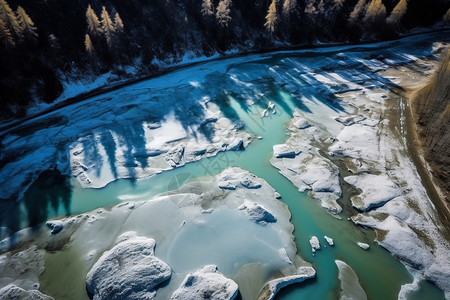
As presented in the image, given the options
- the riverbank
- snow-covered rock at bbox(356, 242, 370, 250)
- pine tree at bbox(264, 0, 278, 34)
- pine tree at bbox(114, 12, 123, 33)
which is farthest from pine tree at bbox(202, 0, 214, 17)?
snow-covered rock at bbox(356, 242, 370, 250)

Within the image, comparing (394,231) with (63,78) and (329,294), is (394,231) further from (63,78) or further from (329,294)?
(63,78)

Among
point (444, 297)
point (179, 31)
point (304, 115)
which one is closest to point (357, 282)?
point (444, 297)

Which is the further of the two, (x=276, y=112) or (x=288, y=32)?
(x=288, y=32)

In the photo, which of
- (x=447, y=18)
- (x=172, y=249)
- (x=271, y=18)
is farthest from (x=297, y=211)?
(x=447, y=18)

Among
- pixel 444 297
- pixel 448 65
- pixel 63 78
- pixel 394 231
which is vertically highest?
pixel 63 78

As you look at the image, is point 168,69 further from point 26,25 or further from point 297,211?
point 297,211

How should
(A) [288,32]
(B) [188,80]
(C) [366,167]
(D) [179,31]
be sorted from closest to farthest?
(C) [366,167]
(B) [188,80]
(D) [179,31]
(A) [288,32]

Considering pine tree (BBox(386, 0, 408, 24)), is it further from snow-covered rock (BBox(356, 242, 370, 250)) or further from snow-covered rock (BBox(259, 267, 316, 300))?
snow-covered rock (BBox(259, 267, 316, 300))
